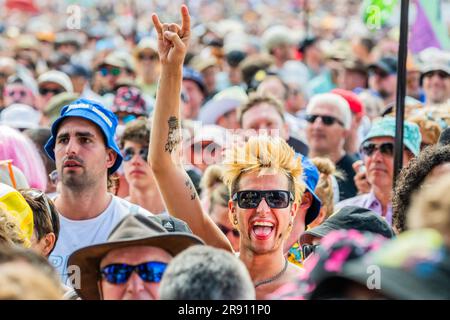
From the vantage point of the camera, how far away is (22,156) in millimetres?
6164

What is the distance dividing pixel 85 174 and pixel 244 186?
932mm

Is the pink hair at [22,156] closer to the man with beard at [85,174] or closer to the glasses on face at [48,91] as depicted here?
the man with beard at [85,174]

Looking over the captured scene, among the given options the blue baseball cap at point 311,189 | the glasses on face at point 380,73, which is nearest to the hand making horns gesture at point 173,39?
the blue baseball cap at point 311,189

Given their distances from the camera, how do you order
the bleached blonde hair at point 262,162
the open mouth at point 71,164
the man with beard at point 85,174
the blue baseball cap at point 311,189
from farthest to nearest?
1. the blue baseball cap at point 311,189
2. the open mouth at point 71,164
3. the man with beard at point 85,174
4. the bleached blonde hair at point 262,162

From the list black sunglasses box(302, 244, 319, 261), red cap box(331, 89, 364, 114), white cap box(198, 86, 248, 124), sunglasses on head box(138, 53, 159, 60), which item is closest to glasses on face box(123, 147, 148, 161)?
black sunglasses box(302, 244, 319, 261)

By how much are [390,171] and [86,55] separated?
10362 mm

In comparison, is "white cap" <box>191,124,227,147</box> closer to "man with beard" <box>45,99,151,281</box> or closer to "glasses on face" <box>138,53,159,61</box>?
"man with beard" <box>45,99,151,281</box>

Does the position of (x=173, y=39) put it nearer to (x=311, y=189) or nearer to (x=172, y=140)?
(x=172, y=140)

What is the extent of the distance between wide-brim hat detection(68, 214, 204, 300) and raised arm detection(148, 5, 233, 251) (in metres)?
1.00

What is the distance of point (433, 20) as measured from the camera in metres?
7.87

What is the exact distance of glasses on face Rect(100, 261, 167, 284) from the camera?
385 centimetres

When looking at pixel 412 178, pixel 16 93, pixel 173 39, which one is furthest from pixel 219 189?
pixel 16 93

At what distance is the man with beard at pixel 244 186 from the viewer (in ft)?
16.4
